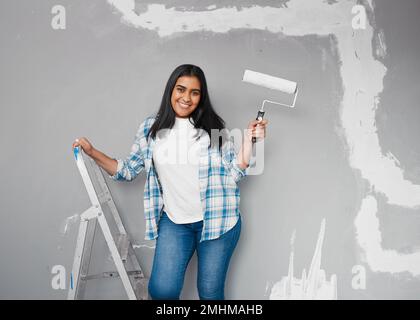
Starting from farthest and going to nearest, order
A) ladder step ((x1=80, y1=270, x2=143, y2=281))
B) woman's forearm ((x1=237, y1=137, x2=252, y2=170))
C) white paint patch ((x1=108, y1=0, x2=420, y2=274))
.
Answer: white paint patch ((x1=108, y1=0, x2=420, y2=274)) → ladder step ((x1=80, y1=270, x2=143, y2=281)) → woman's forearm ((x1=237, y1=137, x2=252, y2=170))

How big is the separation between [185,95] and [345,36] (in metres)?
0.78

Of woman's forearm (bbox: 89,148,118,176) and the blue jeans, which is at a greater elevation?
woman's forearm (bbox: 89,148,118,176)

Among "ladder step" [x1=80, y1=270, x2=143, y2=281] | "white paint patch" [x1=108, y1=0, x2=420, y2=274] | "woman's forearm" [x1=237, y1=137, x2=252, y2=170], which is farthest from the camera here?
"white paint patch" [x1=108, y1=0, x2=420, y2=274]

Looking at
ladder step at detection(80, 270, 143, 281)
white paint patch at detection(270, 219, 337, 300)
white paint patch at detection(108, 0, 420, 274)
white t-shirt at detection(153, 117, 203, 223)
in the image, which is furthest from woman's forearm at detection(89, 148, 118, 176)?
white paint patch at detection(270, 219, 337, 300)

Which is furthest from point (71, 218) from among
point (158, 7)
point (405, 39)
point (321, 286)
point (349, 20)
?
point (405, 39)

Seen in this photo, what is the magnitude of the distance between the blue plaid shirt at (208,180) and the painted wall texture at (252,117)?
21cm

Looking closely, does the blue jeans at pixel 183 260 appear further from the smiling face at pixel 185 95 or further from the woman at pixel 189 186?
the smiling face at pixel 185 95

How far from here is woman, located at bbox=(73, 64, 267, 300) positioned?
5.73ft

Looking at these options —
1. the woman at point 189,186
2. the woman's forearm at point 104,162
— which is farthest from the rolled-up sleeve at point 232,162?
the woman's forearm at point 104,162

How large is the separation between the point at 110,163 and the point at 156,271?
45 centimetres

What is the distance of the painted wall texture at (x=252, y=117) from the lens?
6.69ft

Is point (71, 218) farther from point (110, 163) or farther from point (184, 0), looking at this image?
point (184, 0)

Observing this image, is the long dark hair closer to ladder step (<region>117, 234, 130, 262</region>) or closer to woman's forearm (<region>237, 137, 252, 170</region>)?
woman's forearm (<region>237, 137, 252, 170</region>)

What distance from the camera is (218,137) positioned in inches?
74.0
